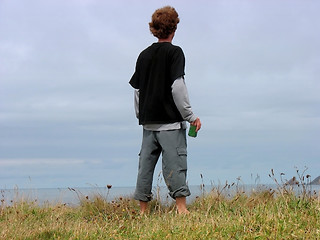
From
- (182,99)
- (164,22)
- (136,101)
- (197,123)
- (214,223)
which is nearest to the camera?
(214,223)

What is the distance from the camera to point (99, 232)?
5.51 metres

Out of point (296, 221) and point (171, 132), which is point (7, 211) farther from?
point (296, 221)

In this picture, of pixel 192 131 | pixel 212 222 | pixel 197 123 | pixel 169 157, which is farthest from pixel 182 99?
pixel 212 222

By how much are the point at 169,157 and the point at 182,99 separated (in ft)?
2.84

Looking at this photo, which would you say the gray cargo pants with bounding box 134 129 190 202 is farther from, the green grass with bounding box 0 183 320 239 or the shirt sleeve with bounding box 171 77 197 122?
the green grass with bounding box 0 183 320 239

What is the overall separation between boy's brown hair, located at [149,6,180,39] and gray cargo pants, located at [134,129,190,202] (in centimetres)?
149

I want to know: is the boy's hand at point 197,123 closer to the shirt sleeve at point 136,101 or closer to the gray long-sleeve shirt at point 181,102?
the gray long-sleeve shirt at point 181,102

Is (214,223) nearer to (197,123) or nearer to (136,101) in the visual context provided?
(197,123)

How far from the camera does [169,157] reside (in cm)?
668

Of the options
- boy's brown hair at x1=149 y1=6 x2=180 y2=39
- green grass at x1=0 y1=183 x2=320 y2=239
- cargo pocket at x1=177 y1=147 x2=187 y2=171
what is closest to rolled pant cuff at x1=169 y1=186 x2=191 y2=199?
cargo pocket at x1=177 y1=147 x2=187 y2=171

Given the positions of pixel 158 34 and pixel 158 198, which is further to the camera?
pixel 158 198

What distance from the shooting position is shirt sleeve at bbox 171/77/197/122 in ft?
21.4

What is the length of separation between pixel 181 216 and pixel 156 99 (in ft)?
5.55

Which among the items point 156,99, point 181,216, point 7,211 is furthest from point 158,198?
point 7,211
